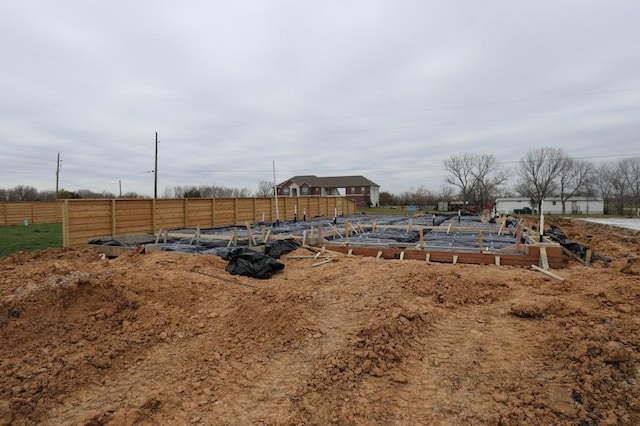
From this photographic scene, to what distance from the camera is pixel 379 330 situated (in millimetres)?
4031

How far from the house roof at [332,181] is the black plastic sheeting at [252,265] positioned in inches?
2139

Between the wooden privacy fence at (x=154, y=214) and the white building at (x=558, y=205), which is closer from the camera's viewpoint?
the wooden privacy fence at (x=154, y=214)

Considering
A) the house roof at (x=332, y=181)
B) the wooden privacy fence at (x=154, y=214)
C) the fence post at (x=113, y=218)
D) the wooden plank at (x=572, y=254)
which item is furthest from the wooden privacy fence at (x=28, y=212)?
the house roof at (x=332, y=181)

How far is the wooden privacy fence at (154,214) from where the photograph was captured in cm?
1172

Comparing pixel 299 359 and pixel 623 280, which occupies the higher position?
pixel 623 280

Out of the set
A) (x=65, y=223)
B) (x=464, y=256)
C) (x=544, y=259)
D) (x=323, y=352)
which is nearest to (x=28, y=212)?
(x=65, y=223)

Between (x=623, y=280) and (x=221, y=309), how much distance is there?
21.2ft

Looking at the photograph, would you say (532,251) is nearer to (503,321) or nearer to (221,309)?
(503,321)

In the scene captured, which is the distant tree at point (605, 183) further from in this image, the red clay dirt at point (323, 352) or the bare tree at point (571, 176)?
the red clay dirt at point (323, 352)

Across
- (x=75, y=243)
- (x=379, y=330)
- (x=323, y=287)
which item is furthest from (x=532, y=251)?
(x=75, y=243)

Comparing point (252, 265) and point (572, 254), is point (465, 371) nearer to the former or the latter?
point (252, 265)

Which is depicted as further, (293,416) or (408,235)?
(408,235)

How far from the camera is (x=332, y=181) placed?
66.0 metres

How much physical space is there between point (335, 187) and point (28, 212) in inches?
1746
